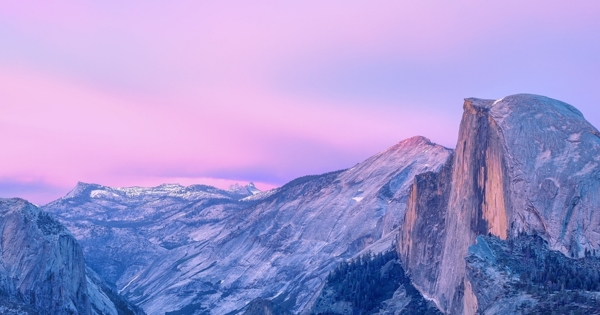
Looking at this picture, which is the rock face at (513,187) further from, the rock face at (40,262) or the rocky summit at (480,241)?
the rock face at (40,262)

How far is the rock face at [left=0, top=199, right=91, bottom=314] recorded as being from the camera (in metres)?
155

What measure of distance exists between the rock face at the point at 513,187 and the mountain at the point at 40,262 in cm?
7025

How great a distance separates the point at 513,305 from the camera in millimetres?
94625

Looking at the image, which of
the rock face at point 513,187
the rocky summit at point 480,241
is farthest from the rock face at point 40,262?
the rock face at point 513,187

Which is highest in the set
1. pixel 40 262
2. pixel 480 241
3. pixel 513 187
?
pixel 513 187

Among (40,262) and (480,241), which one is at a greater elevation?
(480,241)

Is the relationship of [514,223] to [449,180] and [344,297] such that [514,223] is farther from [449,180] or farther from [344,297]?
[344,297]

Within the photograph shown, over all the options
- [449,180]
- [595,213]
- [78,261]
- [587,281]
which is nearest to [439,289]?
[449,180]

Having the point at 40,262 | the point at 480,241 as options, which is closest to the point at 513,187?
the point at 480,241

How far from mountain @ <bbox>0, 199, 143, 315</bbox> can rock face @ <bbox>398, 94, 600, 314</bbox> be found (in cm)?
7025

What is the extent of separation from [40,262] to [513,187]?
9082cm

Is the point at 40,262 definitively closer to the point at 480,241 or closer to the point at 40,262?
the point at 40,262

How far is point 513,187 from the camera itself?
12188 centimetres

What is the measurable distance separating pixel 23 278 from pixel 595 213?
10396 centimetres
